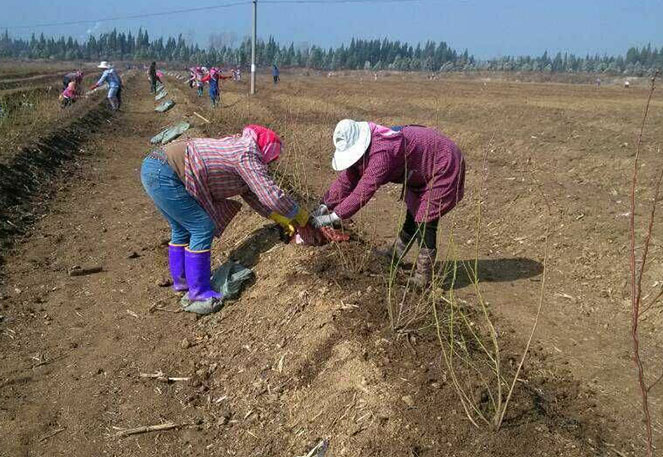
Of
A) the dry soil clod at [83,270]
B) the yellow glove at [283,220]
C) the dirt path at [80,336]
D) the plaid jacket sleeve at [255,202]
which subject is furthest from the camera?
the dry soil clod at [83,270]

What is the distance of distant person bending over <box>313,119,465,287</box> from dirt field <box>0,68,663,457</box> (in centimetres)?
21

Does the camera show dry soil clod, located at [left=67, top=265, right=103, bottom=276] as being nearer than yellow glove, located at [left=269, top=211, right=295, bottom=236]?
No

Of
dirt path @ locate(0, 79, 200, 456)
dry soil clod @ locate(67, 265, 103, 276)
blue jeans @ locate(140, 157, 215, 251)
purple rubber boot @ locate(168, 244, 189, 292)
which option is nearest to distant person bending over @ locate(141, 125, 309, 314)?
blue jeans @ locate(140, 157, 215, 251)

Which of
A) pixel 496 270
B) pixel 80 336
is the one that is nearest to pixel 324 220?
pixel 80 336

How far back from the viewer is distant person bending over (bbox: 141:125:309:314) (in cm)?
317

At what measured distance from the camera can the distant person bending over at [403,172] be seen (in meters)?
3.08

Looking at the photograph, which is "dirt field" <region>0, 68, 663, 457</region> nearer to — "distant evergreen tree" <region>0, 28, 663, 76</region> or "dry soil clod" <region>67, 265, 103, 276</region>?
"dry soil clod" <region>67, 265, 103, 276</region>

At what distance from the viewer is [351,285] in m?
3.25

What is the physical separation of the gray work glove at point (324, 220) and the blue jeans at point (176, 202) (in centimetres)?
66

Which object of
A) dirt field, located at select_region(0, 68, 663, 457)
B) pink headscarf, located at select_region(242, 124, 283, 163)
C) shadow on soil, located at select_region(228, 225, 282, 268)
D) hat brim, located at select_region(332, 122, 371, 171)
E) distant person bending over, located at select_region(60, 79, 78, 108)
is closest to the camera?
dirt field, located at select_region(0, 68, 663, 457)

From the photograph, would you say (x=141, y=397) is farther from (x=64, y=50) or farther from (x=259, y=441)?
Answer: (x=64, y=50)

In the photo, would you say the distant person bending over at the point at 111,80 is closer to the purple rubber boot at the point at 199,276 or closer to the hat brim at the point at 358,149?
the purple rubber boot at the point at 199,276

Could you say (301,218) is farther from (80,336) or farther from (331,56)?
(331,56)

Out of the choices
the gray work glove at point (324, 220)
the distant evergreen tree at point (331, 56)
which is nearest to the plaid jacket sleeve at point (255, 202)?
the gray work glove at point (324, 220)
